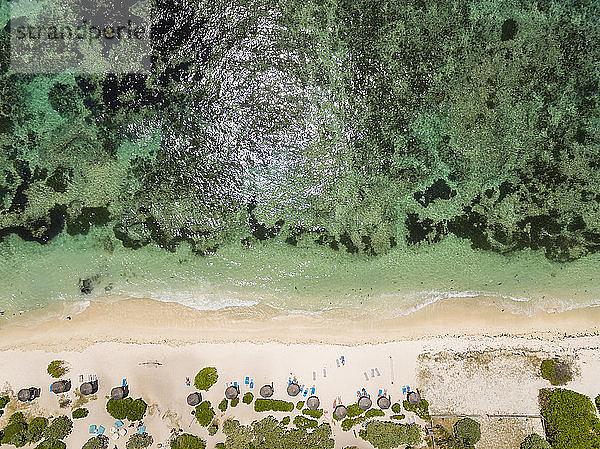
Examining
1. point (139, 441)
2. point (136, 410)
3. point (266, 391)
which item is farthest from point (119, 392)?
point (266, 391)

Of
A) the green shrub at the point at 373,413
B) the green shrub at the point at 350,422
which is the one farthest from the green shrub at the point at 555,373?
the green shrub at the point at 350,422

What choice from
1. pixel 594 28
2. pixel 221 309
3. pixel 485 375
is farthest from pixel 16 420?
pixel 594 28

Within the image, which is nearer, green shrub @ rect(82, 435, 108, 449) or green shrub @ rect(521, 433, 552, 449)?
green shrub @ rect(521, 433, 552, 449)

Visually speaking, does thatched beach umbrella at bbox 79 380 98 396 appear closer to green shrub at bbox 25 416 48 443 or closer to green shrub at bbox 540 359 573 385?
green shrub at bbox 25 416 48 443

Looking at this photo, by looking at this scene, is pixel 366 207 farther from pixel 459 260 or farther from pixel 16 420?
pixel 16 420

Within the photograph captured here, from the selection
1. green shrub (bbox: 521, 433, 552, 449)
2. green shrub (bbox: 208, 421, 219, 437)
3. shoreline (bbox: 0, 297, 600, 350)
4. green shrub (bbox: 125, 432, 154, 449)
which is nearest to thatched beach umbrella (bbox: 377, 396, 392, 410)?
shoreline (bbox: 0, 297, 600, 350)

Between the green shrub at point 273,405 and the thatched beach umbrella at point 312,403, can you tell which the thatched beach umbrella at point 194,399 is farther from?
the thatched beach umbrella at point 312,403
